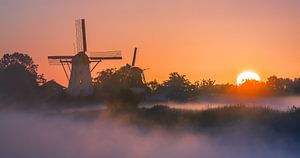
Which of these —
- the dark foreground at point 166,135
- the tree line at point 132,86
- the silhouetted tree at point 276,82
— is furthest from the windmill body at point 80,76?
the silhouetted tree at point 276,82

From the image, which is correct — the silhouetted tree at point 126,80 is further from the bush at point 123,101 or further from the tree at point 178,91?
the bush at point 123,101

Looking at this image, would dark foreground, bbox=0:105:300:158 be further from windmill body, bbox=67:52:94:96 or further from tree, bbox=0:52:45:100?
windmill body, bbox=67:52:94:96

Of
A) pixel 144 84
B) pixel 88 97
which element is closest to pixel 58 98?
pixel 88 97

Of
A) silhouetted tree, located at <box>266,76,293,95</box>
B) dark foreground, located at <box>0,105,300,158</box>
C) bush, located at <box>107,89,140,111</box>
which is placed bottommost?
dark foreground, located at <box>0,105,300,158</box>

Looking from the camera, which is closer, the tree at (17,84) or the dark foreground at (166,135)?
the dark foreground at (166,135)

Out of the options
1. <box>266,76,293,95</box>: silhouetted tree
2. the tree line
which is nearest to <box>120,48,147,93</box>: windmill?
the tree line

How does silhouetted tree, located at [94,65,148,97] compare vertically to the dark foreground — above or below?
above

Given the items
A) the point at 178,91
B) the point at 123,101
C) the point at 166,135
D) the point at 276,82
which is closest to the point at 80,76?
the point at 178,91

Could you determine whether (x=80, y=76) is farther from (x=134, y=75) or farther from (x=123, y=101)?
(x=123, y=101)

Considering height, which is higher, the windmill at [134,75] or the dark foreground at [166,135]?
the windmill at [134,75]

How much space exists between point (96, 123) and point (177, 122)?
9.81 meters

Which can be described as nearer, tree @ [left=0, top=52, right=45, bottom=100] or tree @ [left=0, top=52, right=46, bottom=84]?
tree @ [left=0, top=52, right=45, bottom=100]

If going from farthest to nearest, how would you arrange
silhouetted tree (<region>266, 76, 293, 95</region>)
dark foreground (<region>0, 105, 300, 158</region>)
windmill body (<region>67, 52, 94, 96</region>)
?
silhouetted tree (<region>266, 76, 293, 95</region>) < windmill body (<region>67, 52, 94, 96</region>) < dark foreground (<region>0, 105, 300, 158</region>)

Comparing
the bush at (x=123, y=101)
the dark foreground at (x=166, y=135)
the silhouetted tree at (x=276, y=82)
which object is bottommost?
the dark foreground at (x=166, y=135)
